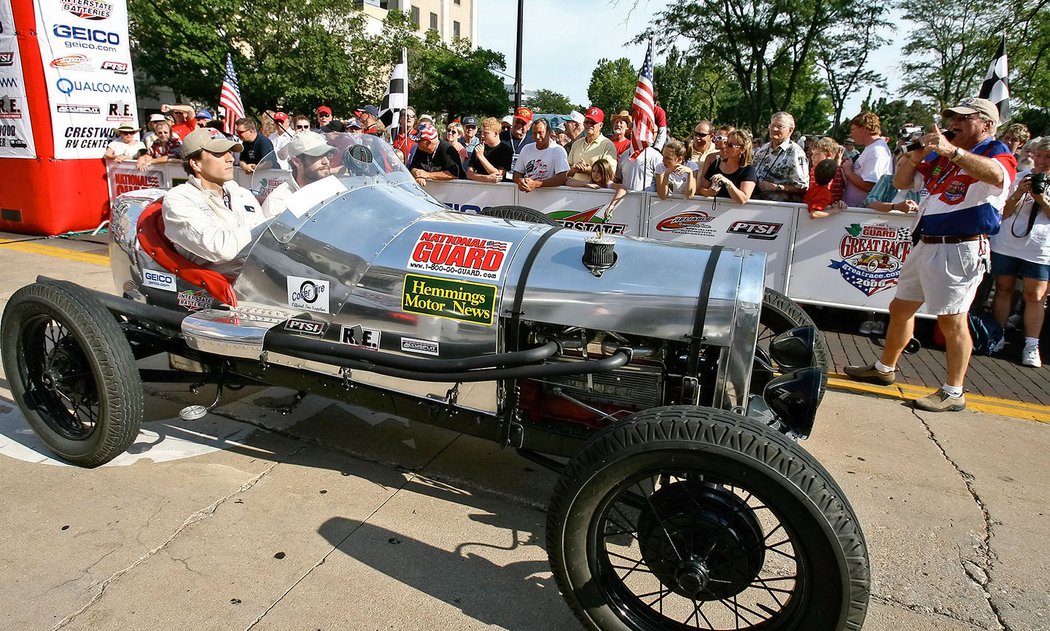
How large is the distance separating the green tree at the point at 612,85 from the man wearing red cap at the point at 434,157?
204ft

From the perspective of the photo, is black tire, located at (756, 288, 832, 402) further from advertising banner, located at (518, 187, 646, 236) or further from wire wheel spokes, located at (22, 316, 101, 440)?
wire wheel spokes, located at (22, 316, 101, 440)

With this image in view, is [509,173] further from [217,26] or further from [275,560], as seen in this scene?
[217,26]

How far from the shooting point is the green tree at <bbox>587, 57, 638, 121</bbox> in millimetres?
68562

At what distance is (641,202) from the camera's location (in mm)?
6453

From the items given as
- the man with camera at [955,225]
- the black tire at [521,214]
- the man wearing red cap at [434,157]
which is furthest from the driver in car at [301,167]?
the man wearing red cap at [434,157]

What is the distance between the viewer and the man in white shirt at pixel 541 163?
679cm

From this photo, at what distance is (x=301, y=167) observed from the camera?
10.3 feet

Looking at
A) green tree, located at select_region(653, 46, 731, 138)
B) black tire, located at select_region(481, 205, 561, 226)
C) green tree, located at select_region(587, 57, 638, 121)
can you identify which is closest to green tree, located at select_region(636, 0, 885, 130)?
green tree, located at select_region(653, 46, 731, 138)

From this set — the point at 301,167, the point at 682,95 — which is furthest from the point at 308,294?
the point at 682,95

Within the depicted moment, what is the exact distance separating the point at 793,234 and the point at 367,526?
16.0 ft

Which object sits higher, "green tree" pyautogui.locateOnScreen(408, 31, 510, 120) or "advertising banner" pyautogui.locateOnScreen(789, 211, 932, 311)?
"green tree" pyautogui.locateOnScreen(408, 31, 510, 120)

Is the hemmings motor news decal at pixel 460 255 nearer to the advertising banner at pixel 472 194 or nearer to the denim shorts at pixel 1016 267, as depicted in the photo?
the advertising banner at pixel 472 194

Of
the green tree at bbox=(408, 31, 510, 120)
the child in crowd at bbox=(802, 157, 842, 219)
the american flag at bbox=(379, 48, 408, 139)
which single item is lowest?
the child in crowd at bbox=(802, 157, 842, 219)

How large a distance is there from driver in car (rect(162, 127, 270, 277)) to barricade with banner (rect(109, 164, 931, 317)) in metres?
2.80
